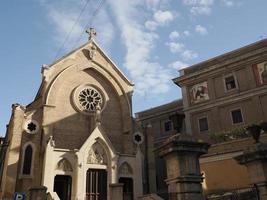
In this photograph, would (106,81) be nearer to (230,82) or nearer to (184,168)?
(230,82)

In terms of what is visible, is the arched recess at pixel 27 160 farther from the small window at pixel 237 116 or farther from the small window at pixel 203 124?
Result: the small window at pixel 237 116

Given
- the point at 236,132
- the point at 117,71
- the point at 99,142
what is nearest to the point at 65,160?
the point at 99,142

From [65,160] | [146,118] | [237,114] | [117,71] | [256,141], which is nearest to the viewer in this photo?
[256,141]

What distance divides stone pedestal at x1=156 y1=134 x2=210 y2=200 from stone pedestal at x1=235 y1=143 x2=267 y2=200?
9.22 feet

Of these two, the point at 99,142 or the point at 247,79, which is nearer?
the point at 99,142

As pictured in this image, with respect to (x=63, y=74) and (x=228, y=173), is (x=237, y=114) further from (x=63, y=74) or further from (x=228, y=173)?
(x=63, y=74)

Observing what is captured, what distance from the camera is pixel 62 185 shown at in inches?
901

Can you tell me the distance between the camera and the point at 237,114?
26.1m

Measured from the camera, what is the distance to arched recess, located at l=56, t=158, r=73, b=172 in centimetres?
2220

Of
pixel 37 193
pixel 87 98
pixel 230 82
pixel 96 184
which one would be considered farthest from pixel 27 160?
pixel 230 82

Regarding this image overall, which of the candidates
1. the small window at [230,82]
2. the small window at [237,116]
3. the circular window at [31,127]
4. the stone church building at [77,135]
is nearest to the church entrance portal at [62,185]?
the stone church building at [77,135]

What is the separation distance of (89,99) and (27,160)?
7.43m

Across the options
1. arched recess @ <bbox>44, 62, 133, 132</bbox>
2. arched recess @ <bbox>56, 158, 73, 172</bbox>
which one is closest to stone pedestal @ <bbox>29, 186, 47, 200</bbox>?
arched recess @ <bbox>56, 158, 73, 172</bbox>

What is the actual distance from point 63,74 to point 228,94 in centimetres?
1441
